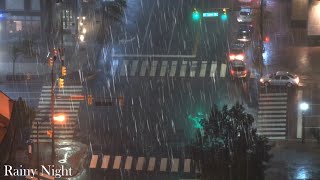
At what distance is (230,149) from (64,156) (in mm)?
11705

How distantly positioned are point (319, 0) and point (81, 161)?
114 feet

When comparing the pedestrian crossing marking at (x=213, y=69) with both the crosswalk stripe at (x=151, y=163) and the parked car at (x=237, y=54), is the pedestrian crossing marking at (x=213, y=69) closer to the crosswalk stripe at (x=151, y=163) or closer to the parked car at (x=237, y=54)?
the parked car at (x=237, y=54)

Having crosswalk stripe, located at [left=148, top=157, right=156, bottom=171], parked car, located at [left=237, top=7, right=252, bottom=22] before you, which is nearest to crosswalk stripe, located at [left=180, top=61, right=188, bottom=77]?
parked car, located at [left=237, top=7, right=252, bottom=22]

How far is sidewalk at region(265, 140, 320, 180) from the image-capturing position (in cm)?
2617

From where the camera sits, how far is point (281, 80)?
124 feet

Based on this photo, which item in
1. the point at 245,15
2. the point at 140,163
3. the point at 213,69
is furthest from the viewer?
the point at 245,15

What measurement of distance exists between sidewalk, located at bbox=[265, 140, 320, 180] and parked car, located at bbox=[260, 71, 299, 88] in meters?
7.57

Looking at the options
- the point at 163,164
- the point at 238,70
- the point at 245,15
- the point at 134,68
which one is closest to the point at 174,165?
the point at 163,164

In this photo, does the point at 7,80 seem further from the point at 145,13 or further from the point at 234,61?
the point at 145,13

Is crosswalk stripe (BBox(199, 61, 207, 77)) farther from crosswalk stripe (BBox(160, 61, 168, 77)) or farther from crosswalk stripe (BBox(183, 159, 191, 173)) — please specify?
crosswalk stripe (BBox(183, 159, 191, 173))

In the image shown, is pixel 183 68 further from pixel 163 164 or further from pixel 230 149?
pixel 230 149

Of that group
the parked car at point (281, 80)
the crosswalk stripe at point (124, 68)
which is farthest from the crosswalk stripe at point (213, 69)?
the crosswalk stripe at point (124, 68)

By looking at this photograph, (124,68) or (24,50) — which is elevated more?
(24,50)

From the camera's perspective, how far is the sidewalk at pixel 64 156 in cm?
2830
